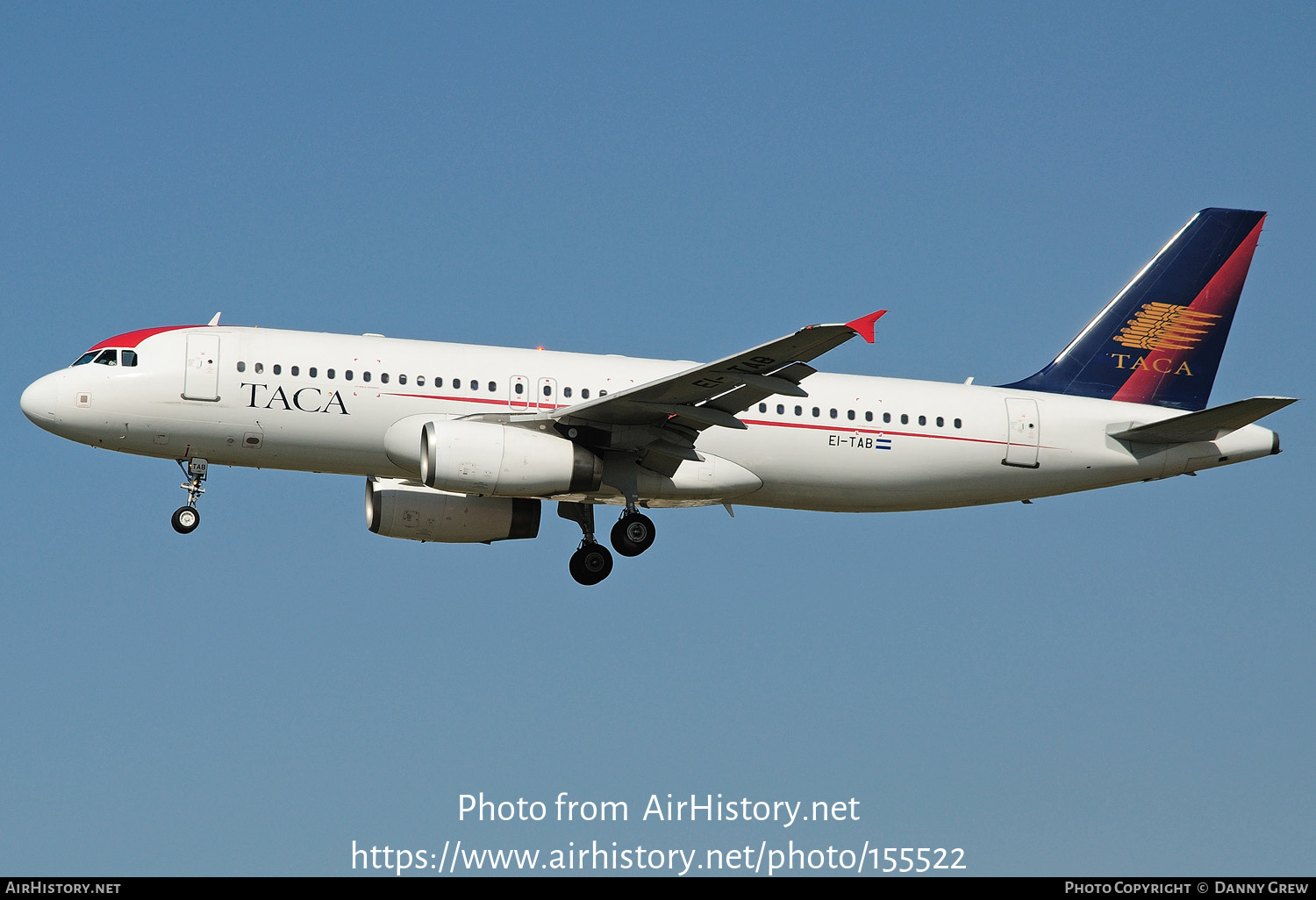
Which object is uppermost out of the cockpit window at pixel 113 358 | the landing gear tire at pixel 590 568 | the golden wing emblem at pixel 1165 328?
the golden wing emblem at pixel 1165 328

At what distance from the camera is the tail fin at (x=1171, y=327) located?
35031 millimetres

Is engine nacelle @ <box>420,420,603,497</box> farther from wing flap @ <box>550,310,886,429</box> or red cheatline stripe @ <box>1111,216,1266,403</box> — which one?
red cheatline stripe @ <box>1111,216,1266,403</box>

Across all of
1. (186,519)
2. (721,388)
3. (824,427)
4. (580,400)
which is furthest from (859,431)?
(186,519)

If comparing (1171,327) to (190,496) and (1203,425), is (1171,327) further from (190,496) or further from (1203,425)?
(190,496)

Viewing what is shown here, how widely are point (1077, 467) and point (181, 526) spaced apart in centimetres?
1823

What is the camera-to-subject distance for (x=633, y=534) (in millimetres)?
31141

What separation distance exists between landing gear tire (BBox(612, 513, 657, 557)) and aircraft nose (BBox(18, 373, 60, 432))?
35.8 feet

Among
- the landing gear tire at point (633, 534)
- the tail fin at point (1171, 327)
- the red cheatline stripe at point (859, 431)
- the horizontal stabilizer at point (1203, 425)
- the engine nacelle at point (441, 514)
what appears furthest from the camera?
the tail fin at point (1171, 327)

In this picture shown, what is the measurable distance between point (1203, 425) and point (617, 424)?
479 inches

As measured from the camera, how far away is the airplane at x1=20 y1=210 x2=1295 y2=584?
1158 inches

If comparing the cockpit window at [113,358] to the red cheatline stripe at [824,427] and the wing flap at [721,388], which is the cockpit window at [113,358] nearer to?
the red cheatline stripe at [824,427]

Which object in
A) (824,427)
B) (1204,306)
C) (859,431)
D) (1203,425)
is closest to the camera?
(824,427)

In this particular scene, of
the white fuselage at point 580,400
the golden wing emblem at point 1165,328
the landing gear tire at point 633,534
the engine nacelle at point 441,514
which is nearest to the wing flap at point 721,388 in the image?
the white fuselage at point 580,400

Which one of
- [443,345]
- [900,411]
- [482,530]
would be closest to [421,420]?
[443,345]
